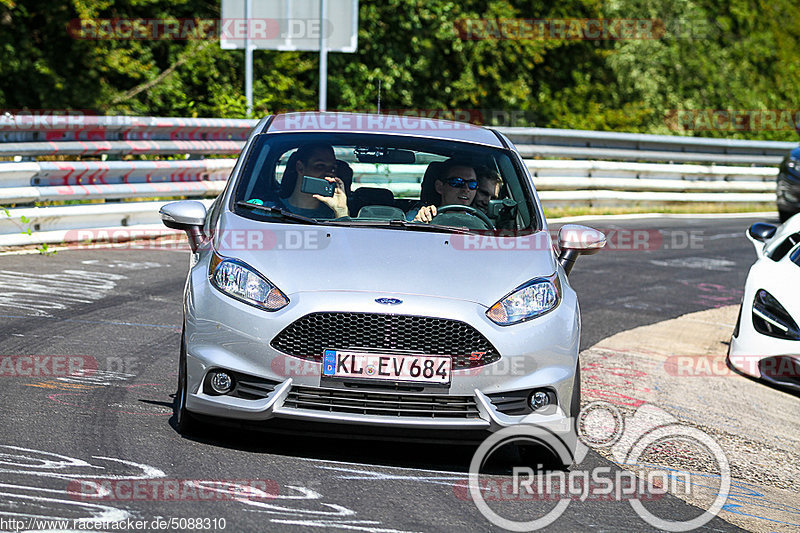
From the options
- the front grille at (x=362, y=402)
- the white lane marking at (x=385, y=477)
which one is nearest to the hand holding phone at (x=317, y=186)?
the front grille at (x=362, y=402)

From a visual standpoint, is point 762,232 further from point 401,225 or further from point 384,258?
point 384,258

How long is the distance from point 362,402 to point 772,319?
427 cm

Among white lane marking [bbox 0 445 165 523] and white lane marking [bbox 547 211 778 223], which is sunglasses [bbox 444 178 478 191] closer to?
white lane marking [bbox 0 445 165 523]

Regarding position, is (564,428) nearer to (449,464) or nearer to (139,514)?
(449,464)

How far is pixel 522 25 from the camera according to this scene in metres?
30.8

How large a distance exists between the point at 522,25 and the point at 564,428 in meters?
26.2

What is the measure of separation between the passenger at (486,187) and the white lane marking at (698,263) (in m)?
8.02

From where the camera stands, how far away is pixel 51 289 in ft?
31.7

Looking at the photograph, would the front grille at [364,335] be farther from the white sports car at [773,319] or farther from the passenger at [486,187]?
the white sports car at [773,319]

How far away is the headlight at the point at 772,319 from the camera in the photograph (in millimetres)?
8344

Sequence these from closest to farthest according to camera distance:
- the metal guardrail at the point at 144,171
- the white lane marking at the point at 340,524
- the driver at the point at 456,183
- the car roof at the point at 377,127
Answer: the white lane marking at the point at 340,524, the driver at the point at 456,183, the car roof at the point at 377,127, the metal guardrail at the point at 144,171

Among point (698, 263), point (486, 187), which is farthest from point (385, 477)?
point (698, 263)

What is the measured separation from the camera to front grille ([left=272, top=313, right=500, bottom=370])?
5.32 meters

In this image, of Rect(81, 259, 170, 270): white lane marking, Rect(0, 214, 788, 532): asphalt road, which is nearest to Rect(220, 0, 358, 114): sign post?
Rect(81, 259, 170, 270): white lane marking
